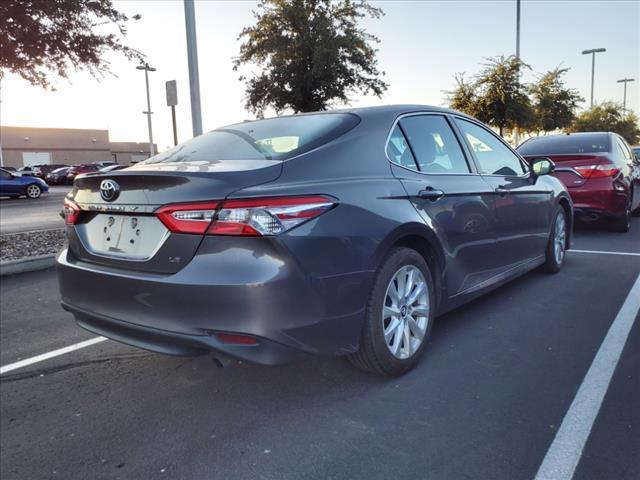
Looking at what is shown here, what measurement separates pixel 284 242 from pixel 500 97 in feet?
62.6

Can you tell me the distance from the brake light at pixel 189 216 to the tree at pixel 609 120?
44.6m

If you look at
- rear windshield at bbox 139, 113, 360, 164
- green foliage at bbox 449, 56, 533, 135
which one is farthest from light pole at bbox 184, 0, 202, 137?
green foliage at bbox 449, 56, 533, 135

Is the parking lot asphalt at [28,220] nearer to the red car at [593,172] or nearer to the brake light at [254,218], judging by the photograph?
the red car at [593,172]

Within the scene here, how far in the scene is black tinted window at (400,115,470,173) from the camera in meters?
3.47

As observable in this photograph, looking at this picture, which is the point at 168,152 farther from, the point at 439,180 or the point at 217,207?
the point at 439,180

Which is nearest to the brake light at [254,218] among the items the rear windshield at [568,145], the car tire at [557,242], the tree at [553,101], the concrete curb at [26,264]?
the car tire at [557,242]

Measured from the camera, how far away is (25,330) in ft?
14.2

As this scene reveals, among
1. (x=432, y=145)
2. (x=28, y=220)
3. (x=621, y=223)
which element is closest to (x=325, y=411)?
(x=432, y=145)

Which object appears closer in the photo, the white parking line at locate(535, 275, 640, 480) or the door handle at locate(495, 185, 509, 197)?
the white parking line at locate(535, 275, 640, 480)

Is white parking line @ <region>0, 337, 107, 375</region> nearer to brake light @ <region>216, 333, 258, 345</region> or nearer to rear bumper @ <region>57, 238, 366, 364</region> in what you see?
rear bumper @ <region>57, 238, 366, 364</region>

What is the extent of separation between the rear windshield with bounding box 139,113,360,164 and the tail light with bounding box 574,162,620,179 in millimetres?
5520

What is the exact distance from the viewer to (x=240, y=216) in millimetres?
2363

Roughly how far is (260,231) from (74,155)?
7235 centimetres

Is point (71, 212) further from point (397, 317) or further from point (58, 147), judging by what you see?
point (58, 147)
